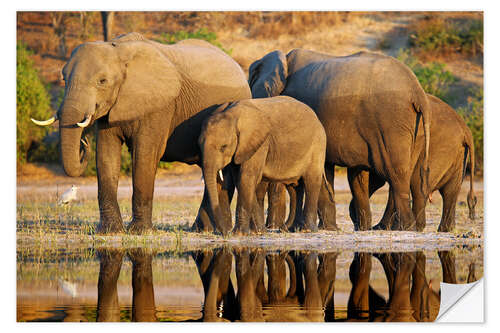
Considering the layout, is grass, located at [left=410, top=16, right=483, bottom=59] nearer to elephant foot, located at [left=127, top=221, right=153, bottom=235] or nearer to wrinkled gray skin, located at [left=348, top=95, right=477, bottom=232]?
wrinkled gray skin, located at [left=348, top=95, right=477, bottom=232]

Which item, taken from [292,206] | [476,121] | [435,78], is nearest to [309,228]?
[292,206]

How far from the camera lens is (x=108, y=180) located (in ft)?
36.5

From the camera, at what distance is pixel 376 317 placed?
7008 mm

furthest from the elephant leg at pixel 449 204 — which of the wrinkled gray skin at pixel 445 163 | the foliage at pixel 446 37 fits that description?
the foliage at pixel 446 37

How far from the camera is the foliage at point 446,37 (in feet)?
64.6

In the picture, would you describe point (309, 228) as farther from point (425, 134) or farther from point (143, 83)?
point (143, 83)

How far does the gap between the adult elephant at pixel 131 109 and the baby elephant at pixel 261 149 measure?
0.50m

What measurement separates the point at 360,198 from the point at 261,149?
95.4 inches

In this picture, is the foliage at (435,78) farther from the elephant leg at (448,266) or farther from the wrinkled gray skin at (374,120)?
the elephant leg at (448,266)

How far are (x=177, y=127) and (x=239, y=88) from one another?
3.67 ft

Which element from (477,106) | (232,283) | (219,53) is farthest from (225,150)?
(477,106)

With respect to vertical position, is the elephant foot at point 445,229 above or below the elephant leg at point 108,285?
below
